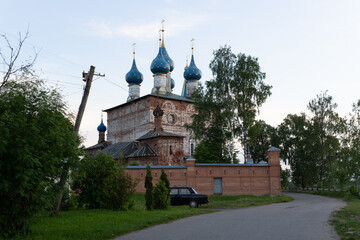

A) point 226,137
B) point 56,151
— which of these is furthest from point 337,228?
point 226,137

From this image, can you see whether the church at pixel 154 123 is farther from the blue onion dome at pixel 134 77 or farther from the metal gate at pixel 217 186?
the metal gate at pixel 217 186

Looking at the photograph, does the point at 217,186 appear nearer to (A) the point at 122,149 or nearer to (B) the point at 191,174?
(B) the point at 191,174

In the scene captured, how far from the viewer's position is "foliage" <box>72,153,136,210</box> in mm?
14727

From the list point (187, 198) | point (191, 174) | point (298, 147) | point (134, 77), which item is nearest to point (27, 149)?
point (187, 198)

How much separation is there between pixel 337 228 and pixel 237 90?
69.4ft

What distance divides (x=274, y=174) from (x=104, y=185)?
1543cm

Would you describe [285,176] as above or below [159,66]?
below

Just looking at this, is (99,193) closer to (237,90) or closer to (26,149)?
(26,149)

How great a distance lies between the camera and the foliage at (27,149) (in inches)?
307

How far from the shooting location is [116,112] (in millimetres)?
45438

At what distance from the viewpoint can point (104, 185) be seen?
15.7 meters

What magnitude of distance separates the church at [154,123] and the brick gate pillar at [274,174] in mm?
9730

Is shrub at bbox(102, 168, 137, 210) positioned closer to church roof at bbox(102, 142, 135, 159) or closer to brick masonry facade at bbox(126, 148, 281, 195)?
brick masonry facade at bbox(126, 148, 281, 195)

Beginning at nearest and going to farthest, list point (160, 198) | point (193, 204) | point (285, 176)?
point (160, 198)
point (193, 204)
point (285, 176)
